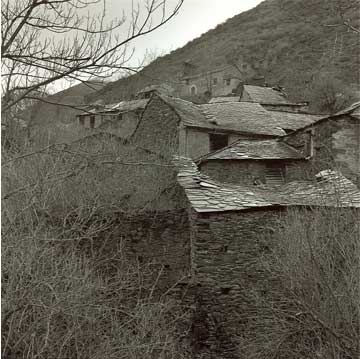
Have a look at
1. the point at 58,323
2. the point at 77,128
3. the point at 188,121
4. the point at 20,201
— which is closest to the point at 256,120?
the point at 188,121

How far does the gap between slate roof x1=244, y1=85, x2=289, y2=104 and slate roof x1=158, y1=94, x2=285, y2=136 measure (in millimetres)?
7742

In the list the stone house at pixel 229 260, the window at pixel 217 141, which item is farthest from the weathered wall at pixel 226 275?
the window at pixel 217 141

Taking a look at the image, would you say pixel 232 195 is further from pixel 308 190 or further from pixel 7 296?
pixel 7 296

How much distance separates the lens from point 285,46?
162ft

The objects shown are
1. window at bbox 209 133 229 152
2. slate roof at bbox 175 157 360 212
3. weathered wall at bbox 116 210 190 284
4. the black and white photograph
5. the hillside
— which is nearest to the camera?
the black and white photograph

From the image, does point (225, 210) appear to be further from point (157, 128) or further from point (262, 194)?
point (157, 128)

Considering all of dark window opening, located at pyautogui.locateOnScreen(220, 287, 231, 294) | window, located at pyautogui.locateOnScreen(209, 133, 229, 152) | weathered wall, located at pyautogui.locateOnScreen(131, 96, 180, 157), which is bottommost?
dark window opening, located at pyautogui.locateOnScreen(220, 287, 231, 294)

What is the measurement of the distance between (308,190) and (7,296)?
720 centimetres

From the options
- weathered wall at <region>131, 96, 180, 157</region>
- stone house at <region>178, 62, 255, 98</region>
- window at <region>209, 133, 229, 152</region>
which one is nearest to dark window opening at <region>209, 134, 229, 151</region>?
window at <region>209, 133, 229, 152</region>

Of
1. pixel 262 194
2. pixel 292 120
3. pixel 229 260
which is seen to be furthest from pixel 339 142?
pixel 229 260

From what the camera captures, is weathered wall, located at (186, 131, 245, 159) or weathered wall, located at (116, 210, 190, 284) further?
weathered wall, located at (186, 131, 245, 159)

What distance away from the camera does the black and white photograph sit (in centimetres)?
511

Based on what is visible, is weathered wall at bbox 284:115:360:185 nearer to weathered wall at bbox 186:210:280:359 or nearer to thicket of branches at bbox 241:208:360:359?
weathered wall at bbox 186:210:280:359

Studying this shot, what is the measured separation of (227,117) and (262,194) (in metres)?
8.71
